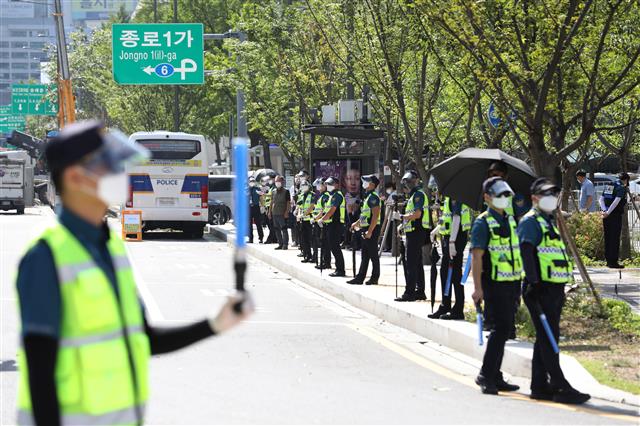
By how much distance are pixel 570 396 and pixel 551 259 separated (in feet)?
3.51

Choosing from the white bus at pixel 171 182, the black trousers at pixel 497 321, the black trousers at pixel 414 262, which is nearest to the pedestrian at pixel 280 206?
the white bus at pixel 171 182

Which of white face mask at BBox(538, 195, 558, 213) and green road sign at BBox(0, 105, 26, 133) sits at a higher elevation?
green road sign at BBox(0, 105, 26, 133)

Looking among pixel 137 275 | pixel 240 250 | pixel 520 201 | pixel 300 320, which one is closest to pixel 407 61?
pixel 137 275

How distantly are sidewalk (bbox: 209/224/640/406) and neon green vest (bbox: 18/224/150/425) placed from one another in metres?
6.44

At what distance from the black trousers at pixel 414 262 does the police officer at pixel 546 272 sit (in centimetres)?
639

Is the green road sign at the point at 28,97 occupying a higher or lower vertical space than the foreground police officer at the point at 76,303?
higher

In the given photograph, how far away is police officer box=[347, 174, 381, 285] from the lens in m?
18.3

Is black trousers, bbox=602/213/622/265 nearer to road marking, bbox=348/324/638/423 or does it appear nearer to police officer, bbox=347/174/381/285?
police officer, bbox=347/174/381/285

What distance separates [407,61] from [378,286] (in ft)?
22.4

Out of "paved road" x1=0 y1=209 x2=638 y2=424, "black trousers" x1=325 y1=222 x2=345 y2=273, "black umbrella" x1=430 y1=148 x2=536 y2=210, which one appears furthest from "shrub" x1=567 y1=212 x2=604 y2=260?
"black umbrella" x1=430 y1=148 x2=536 y2=210

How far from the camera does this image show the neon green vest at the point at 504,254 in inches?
394

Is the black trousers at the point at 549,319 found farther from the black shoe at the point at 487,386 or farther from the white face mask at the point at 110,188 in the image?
the white face mask at the point at 110,188

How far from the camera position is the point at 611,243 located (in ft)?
70.3

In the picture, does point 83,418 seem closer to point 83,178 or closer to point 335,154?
point 83,178
